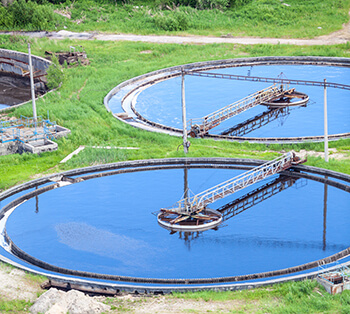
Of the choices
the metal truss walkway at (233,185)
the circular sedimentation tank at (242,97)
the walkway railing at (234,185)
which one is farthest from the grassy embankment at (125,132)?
the walkway railing at (234,185)

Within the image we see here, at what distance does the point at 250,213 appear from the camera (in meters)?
38.4

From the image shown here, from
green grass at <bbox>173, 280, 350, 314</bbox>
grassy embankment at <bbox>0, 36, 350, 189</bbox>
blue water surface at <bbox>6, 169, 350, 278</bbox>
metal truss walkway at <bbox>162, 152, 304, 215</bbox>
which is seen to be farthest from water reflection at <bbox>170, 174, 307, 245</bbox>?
green grass at <bbox>173, 280, 350, 314</bbox>

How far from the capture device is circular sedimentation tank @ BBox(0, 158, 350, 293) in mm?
31781

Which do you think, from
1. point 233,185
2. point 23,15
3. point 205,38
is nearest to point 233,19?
point 205,38

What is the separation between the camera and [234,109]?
188 ft

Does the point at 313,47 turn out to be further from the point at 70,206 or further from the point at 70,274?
Answer: the point at 70,274

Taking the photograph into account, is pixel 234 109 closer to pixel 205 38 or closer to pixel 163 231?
pixel 163 231

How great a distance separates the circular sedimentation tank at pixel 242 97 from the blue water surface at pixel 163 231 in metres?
10.2

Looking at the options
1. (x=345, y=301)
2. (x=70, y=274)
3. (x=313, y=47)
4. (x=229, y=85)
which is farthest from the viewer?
(x=313, y=47)

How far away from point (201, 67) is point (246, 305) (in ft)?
159

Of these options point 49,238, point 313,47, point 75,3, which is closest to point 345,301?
point 49,238

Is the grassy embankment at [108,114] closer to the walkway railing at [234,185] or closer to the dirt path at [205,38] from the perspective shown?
the walkway railing at [234,185]

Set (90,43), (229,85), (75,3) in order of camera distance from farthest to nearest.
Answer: (75,3), (90,43), (229,85)

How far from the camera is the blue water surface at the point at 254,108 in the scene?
53.5m
